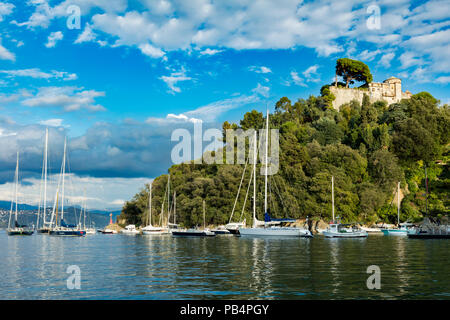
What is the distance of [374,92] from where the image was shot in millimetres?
123500

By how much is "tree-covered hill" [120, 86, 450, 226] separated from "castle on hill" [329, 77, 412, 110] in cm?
1503

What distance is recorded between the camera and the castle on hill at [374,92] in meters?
123

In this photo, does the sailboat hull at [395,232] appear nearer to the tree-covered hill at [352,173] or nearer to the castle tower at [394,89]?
the tree-covered hill at [352,173]

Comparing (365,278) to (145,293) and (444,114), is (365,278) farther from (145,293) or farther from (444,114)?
(444,114)

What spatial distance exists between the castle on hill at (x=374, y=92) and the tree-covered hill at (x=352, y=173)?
49.3ft

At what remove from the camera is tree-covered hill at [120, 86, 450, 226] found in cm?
8319

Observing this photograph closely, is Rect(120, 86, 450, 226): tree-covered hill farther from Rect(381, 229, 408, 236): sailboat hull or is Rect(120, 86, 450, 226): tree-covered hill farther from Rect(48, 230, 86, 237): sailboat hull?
Rect(48, 230, 86, 237): sailboat hull

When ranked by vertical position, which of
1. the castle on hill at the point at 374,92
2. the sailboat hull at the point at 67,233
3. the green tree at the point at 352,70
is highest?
the green tree at the point at 352,70

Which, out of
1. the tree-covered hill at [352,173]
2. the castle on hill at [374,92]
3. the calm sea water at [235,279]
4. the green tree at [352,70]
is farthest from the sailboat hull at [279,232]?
the green tree at [352,70]

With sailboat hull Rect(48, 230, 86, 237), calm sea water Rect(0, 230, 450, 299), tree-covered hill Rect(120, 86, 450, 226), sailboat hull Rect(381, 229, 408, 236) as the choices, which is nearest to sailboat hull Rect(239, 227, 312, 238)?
tree-covered hill Rect(120, 86, 450, 226)

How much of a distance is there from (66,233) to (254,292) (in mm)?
73760

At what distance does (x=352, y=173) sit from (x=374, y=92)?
44939 millimetres

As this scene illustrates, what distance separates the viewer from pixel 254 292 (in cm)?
1853
